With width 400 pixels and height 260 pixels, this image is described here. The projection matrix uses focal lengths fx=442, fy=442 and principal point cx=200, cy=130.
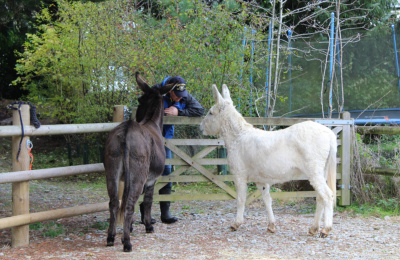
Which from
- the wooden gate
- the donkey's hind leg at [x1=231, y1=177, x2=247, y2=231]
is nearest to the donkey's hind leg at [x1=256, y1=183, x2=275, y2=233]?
the donkey's hind leg at [x1=231, y1=177, x2=247, y2=231]

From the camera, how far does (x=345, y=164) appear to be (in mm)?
7906

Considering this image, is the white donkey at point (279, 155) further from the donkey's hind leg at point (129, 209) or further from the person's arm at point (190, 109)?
the donkey's hind leg at point (129, 209)

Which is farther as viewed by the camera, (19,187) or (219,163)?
(219,163)

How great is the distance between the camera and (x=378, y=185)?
7.88m

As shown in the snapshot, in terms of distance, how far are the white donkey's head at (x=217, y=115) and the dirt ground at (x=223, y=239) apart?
1.50 m

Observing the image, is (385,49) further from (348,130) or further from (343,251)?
(343,251)

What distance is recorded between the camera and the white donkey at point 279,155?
590 centimetres

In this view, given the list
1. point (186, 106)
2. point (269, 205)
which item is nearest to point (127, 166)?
point (186, 106)

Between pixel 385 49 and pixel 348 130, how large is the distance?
5.46 meters

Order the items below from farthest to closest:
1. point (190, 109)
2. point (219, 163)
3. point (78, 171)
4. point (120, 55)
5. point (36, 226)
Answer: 1. point (120, 55)
2. point (219, 163)
3. point (190, 109)
4. point (36, 226)
5. point (78, 171)

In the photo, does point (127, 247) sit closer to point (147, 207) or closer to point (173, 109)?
point (147, 207)

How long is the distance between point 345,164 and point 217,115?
2816 mm

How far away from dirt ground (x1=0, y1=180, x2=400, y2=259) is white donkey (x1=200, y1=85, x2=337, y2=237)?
0.37m

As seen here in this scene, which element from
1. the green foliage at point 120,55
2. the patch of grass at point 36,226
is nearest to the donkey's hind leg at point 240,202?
the patch of grass at point 36,226
